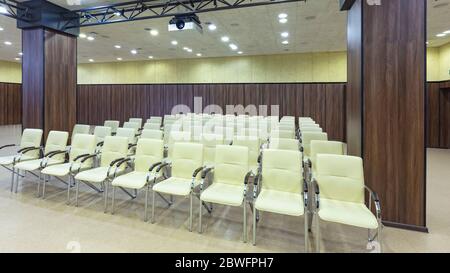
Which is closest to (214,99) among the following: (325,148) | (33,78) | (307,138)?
(33,78)

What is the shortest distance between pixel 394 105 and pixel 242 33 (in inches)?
265

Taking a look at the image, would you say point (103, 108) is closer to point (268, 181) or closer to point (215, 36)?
point (215, 36)

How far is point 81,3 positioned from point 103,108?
9.01 metres

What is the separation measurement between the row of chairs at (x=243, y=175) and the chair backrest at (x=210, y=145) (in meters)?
0.02

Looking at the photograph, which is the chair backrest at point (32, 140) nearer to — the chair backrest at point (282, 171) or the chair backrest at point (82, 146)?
the chair backrest at point (82, 146)

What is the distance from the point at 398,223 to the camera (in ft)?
11.1

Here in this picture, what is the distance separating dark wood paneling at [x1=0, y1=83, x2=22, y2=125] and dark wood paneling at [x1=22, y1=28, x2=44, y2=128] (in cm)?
1281

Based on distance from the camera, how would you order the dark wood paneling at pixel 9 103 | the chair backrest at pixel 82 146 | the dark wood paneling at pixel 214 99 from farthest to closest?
the dark wood paneling at pixel 9 103 < the dark wood paneling at pixel 214 99 < the chair backrest at pixel 82 146

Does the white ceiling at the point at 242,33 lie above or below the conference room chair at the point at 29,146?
above

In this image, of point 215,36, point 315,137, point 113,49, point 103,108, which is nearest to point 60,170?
point 315,137

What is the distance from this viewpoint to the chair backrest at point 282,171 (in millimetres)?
3229

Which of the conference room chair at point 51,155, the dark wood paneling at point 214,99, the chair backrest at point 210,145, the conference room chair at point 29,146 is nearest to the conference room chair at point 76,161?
the conference room chair at point 51,155

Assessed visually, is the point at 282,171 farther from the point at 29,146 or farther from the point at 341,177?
the point at 29,146

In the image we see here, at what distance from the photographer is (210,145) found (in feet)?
16.1
